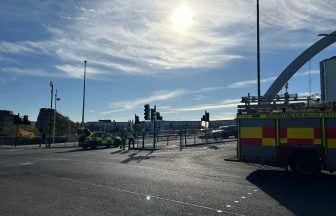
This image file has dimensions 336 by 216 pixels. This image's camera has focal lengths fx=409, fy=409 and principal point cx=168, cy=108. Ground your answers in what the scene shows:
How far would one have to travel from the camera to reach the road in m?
7.94

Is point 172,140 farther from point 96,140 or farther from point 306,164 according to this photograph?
point 306,164

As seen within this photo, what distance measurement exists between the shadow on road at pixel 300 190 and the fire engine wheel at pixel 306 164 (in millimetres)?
244

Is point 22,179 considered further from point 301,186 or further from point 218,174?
point 301,186

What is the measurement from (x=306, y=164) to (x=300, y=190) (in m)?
→ 2.76

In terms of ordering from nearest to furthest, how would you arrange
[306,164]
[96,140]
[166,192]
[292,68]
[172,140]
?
[166,192], [306,164], [96,140], [292,68], [172,140]

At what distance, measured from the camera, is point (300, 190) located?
1005 cm

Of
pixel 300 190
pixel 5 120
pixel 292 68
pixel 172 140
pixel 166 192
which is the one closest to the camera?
pixel 166 192

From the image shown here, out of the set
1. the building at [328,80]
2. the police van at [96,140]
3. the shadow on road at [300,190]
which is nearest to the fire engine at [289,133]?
the shadow on road at [300,190]

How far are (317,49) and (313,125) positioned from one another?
22554mm

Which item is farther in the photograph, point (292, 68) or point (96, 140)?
point (292, 68)

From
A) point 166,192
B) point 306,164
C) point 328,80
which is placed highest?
point 328,80

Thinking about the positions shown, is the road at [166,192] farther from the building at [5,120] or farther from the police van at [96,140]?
the building at [5,120]

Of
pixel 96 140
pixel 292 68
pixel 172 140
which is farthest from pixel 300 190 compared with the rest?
pixel 172 140

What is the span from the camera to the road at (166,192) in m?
7.94
